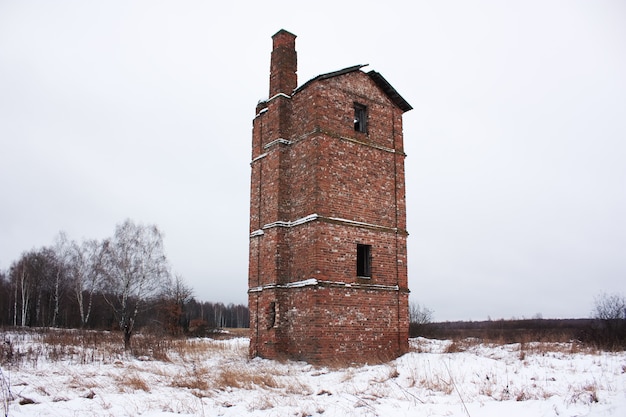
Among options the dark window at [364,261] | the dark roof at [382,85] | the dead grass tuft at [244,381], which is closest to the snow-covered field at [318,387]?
the dead grass tuft at [244,381]

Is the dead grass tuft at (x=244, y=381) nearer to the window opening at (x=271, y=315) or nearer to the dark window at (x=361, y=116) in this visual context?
the window opening at (x=271, y=315)

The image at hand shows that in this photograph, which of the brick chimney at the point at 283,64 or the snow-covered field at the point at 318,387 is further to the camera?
the brick chimney at the point at 283,64

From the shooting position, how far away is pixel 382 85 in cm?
1617

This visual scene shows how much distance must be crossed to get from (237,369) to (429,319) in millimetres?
19216

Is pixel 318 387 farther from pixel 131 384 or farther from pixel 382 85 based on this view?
pixel 382 85

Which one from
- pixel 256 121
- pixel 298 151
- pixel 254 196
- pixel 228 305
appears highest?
pixel 256 121

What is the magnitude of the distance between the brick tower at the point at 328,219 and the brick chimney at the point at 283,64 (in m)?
0.04

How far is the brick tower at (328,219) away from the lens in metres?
13.6

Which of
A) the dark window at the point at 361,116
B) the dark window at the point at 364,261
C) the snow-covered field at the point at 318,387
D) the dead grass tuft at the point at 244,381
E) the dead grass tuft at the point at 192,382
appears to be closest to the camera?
the snow-covered field at the point at 318,387

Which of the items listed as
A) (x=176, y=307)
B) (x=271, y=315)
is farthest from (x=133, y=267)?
(x=271, y=315)

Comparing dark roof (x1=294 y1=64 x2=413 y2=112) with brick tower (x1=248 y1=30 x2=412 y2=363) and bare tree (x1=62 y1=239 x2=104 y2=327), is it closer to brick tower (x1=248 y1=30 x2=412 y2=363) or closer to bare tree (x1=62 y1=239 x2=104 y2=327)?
brick tower (x1=248 y1=30 x2=412 y2=363)

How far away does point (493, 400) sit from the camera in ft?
26.2

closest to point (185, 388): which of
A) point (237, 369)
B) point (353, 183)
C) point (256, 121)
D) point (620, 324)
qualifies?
point (237, 369)

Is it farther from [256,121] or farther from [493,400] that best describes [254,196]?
[493,400]
